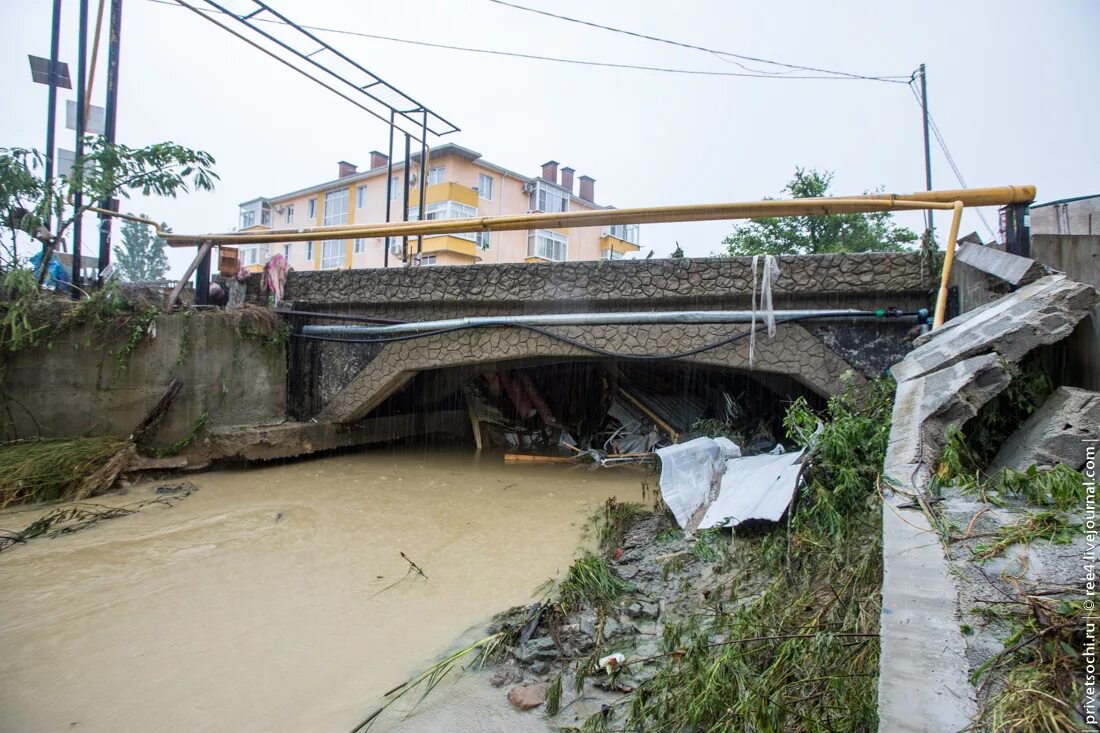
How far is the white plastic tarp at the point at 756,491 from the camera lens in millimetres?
3471

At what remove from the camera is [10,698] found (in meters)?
2.53

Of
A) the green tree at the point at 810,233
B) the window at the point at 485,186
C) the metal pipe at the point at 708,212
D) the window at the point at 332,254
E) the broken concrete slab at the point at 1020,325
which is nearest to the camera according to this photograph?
the broken concrete slab at the point at 1020,325

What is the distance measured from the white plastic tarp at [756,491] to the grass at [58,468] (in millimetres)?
5661

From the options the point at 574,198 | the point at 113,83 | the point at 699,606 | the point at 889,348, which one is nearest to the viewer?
the point at 699,606

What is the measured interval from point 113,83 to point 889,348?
908 cm

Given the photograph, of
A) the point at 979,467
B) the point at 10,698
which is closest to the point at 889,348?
the point at 979,467

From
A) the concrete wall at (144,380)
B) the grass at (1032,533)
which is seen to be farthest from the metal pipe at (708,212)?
the grass at (1032,533)

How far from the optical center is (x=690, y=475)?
14.7ft

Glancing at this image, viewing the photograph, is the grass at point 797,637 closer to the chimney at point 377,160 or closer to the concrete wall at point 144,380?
the concrete wall at point 144,380

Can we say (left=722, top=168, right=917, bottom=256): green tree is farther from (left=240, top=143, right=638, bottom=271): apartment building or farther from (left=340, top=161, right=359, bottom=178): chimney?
(left=340, top=161, right=359, bottom=178): chimney

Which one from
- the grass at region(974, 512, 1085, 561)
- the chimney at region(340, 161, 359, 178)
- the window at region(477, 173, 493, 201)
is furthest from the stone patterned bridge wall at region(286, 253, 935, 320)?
the chimney at region(340, 161, 359, 178)

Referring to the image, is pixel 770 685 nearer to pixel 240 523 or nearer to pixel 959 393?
pixel 959 393

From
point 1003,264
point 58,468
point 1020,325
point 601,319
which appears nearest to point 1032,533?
point 1020,325

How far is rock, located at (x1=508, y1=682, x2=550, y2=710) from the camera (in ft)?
7.63
